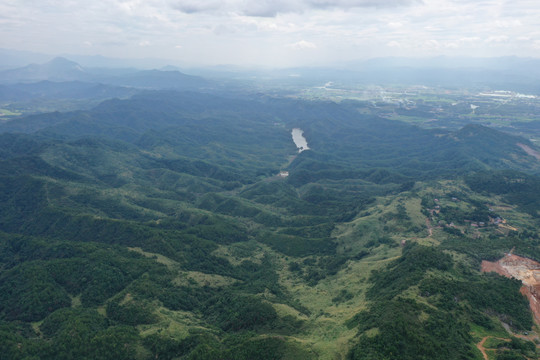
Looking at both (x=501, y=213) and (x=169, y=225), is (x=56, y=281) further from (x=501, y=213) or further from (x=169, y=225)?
(x=501, y=213)

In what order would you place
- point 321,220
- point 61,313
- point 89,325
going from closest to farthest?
point 89,325 < point 61,313 < point 321,220

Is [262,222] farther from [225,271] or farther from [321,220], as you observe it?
[225,271]

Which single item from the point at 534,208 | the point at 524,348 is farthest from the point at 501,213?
the point at 524,348

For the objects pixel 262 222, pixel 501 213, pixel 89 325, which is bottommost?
pixel 262 222

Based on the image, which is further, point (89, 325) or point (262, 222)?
point (262, 222)

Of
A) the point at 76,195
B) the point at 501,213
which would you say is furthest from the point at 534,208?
the point at 76,195

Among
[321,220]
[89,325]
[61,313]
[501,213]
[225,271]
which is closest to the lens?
[89,325]

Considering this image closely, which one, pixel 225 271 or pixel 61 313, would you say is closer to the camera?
pixel 61 313

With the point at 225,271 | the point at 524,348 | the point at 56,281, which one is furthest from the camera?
the point at 225,271

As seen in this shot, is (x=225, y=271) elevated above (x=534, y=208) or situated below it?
below
